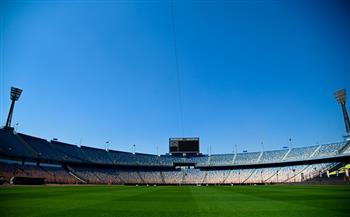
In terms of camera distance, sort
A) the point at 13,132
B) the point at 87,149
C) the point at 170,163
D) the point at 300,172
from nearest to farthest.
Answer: the point at 13,132
the point at 300,172
the point at 87,149
the point at 170,163

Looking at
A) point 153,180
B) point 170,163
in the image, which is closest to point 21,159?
point 153,180

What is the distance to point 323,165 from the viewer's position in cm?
6278

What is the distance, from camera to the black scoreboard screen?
259ft

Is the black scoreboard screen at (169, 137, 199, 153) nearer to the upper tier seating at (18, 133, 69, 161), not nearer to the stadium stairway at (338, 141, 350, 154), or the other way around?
the upper tier seating at (18, 133, 69, 161)

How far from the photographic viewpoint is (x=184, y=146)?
79.5 m

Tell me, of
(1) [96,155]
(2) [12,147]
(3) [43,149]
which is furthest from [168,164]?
(2) [12,147]

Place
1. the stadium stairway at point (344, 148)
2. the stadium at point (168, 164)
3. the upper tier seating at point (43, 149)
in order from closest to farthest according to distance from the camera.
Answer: the stadium at point (168, 164), the stadium stairway at point (344, 148), the upper tier seating at point (43, 149)

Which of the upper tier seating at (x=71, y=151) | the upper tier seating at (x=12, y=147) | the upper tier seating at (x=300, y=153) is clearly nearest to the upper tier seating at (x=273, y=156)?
the upper tier seating at (x=300, y=153)

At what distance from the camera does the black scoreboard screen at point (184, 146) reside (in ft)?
259

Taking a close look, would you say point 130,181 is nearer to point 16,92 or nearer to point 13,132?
point 13,132

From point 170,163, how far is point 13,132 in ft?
170

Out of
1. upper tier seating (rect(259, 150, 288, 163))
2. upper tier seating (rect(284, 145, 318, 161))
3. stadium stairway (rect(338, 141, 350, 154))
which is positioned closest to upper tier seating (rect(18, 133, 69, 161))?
upper tier seating (rect(259, 150, 288, 163))

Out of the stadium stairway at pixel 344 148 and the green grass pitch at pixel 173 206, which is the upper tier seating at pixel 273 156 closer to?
the stadium stairway at pixel 344 148

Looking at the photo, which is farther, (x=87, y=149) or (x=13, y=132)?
(x=87, y=149)
